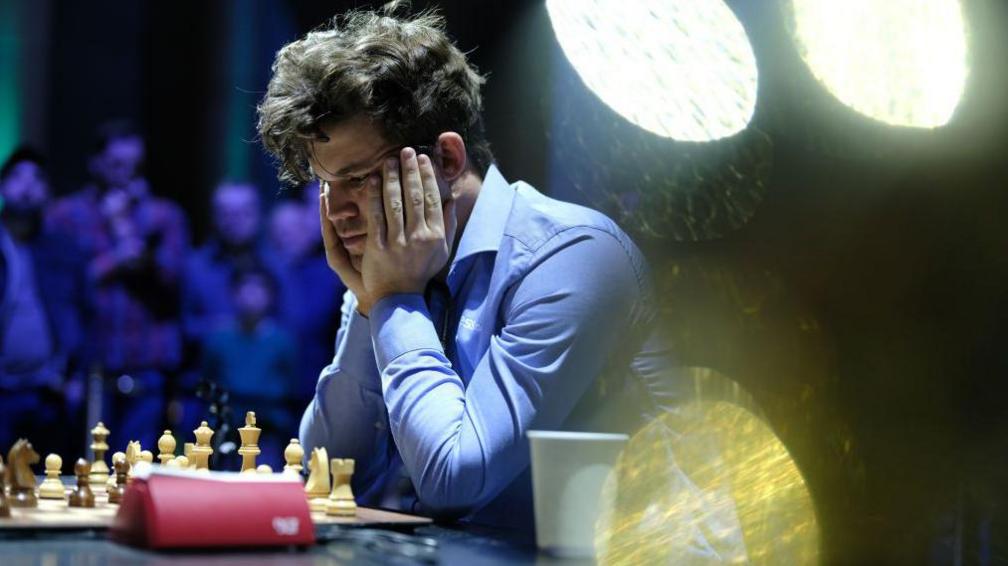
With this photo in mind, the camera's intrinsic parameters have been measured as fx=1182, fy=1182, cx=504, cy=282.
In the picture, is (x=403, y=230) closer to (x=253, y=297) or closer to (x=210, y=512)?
(x=210, y=512)

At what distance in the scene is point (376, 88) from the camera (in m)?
1.75

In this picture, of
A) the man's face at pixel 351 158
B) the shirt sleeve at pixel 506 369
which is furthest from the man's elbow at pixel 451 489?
the man's face at pixel 351 158

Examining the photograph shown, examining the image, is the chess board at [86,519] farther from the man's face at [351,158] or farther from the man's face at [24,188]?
the man's face at [24,188]

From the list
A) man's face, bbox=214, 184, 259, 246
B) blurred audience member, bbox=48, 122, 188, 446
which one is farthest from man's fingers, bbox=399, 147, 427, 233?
man's face, bbox=214, 184, 259, 246

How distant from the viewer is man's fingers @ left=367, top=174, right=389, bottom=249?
169 cm

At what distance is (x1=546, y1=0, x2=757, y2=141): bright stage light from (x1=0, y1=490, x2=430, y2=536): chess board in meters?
1.03

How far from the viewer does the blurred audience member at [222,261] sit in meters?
4.72

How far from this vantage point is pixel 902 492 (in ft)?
5.49

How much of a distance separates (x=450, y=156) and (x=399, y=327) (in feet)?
1.18

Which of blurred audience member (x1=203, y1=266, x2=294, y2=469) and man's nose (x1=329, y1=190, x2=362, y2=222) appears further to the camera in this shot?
blurred audience member (x1=203, y1=266, x2=294, y2=469)

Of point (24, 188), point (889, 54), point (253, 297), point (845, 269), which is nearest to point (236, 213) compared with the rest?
point (253, 297)

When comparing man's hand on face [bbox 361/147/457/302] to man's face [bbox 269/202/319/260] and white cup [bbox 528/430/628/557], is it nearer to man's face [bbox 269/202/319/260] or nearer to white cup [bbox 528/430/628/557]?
white cup [bbox 528/430/628/557]

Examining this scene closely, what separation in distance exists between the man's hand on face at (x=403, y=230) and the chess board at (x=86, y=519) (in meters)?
0.36

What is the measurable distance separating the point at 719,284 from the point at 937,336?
21.1 inches
